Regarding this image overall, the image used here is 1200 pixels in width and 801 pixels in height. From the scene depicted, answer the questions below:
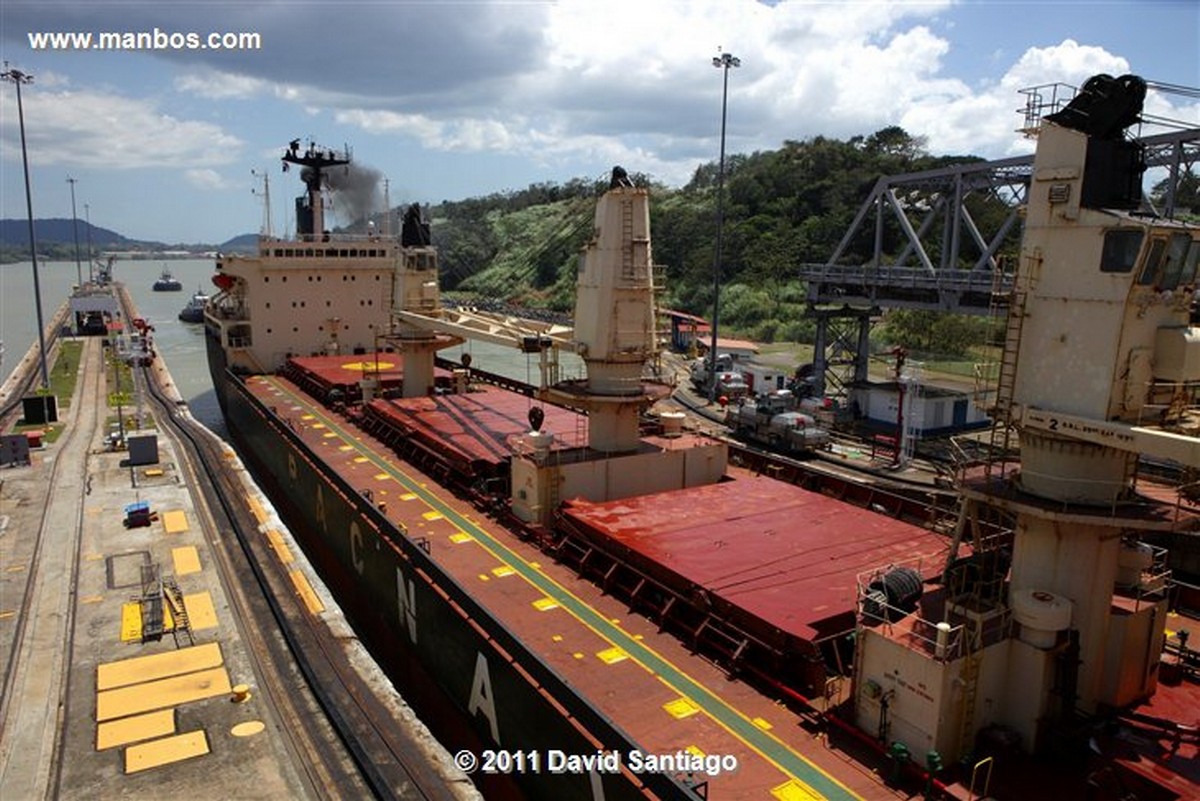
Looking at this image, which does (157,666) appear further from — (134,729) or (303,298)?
(303,298)

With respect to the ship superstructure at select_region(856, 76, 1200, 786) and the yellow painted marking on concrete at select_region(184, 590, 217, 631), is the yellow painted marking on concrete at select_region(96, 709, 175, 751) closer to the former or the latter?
the yellow painted marking on concrete at select_region(184, 590, 217, 631)

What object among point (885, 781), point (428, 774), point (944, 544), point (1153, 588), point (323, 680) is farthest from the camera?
point (323, 680)

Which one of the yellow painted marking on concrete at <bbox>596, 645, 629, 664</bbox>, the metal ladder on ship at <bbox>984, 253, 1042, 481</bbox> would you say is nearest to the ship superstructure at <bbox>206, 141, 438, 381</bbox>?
the yellow painted marking on concrete at <bbox>596, 645, 629, 664</bbox>

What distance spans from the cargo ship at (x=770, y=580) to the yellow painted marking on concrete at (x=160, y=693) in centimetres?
374

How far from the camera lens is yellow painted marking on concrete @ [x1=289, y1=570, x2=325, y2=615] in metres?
19.6

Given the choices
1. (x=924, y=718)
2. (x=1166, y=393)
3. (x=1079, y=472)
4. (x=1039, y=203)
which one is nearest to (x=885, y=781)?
(x=924, y=718)

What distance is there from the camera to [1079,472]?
32.6 feet

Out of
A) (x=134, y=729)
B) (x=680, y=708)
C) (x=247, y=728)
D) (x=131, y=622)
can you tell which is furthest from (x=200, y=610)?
(x=680, y=708)

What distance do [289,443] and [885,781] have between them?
2241cm

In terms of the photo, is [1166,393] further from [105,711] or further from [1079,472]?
[105,711]

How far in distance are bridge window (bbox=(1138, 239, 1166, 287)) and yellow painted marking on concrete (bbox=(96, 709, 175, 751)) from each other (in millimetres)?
16475

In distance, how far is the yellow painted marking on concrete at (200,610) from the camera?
1847cm

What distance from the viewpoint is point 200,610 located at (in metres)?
19.2

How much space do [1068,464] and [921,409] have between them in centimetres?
3089
